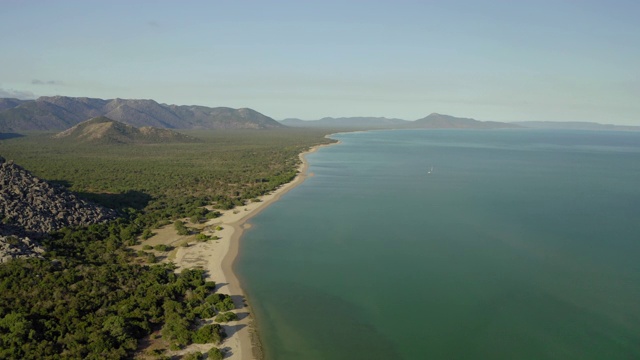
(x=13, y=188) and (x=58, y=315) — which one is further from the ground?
(x=13, y=188)

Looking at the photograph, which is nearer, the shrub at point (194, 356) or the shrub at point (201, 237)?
the shrub at point (194, 356)

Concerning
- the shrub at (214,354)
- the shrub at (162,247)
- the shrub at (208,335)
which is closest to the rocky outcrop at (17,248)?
the shrub at (162,247)

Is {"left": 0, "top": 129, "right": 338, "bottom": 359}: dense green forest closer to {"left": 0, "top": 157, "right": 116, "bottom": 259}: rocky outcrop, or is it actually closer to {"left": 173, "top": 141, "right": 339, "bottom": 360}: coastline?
{"left": 173, "top": 141, "right": 339, "bottom": 360}: coastline

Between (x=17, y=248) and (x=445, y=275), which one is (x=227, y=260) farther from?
(x=445, y=275)

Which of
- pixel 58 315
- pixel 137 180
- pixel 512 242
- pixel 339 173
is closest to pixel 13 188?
pixel 58 315

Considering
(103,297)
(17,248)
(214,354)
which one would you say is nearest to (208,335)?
(214,354)

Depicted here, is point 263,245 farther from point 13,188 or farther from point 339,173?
point 339,173

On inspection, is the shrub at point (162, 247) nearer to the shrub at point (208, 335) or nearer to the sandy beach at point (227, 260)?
the sandy beach at point (227, 260)
